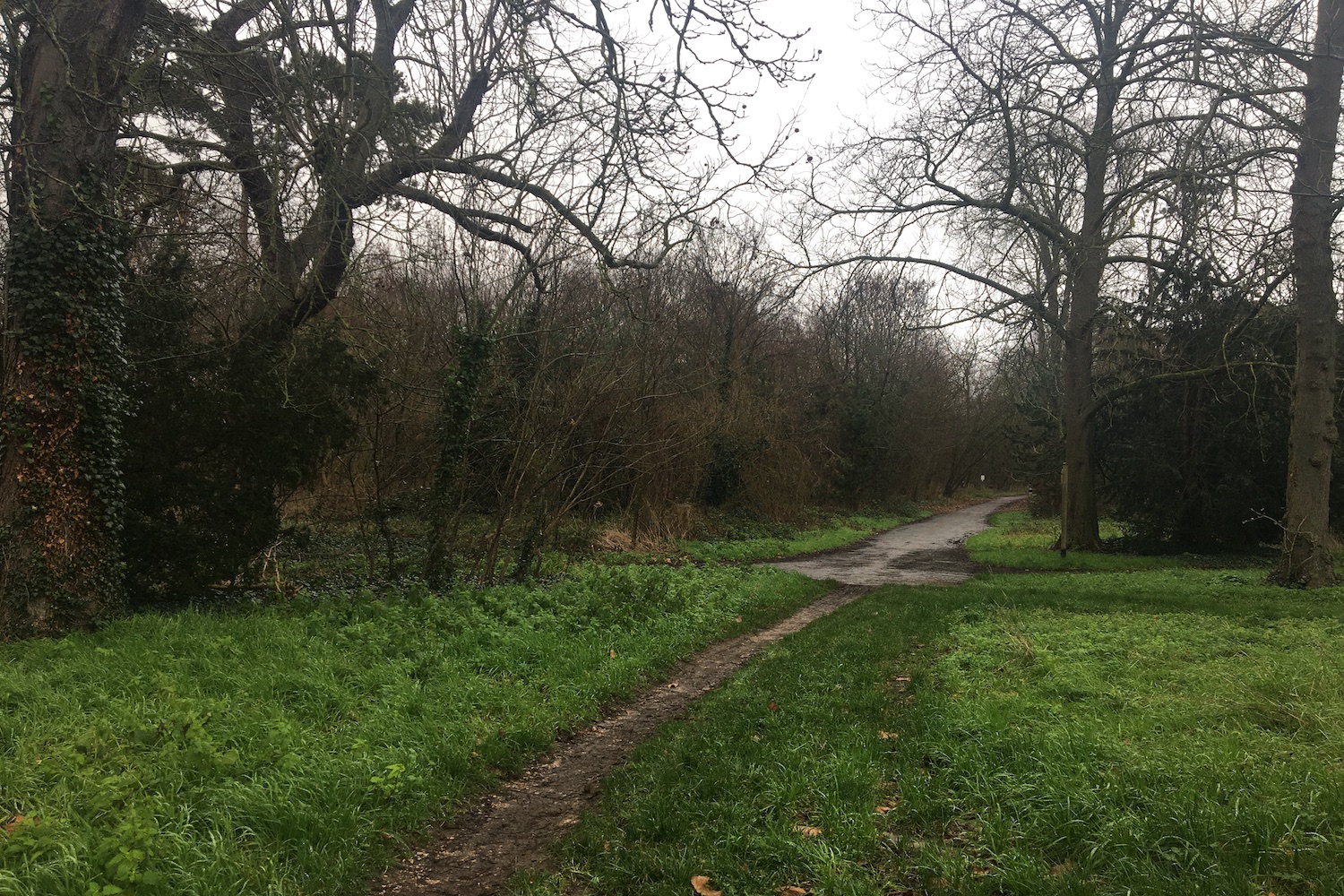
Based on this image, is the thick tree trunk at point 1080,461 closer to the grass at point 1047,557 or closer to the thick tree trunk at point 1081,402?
the thick tree trunk at point 1081,402

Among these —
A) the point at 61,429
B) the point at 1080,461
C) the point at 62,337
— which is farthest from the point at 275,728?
the point at 1080,461

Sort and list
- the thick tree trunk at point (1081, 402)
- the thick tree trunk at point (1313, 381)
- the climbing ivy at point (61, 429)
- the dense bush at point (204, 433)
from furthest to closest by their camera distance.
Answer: the thick tree trunk at point (1081, 402) < the thick tree trunk at point (1313, 381) < the dense bush at point (204, 433) < the climbing ivy at point (61, 429)

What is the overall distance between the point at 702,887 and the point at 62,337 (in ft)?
24.9

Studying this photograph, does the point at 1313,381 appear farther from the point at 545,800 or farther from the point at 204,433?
the point at 204,433

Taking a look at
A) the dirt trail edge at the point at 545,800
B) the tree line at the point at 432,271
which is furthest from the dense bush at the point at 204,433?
the dirt trail edge at the point at 545,800

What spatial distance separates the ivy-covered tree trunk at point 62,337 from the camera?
266 inches

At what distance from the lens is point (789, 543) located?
20.3 meters

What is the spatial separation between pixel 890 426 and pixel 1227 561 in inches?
673

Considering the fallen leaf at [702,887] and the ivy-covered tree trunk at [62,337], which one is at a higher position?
the ivy-covered tree trunk at [62,337]

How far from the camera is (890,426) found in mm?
33844

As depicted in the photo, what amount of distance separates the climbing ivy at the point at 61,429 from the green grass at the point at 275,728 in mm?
659

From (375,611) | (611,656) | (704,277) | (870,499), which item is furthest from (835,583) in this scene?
→ (870,499)

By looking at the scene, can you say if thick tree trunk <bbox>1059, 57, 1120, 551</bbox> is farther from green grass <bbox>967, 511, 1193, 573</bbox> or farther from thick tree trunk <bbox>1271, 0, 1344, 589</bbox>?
thick tree trunk <bbox>1271, 0, 1344, 589</bbox>

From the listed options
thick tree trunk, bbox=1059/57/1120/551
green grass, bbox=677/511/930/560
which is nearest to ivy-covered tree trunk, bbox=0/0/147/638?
green grass, bbox=677/511/930/560
